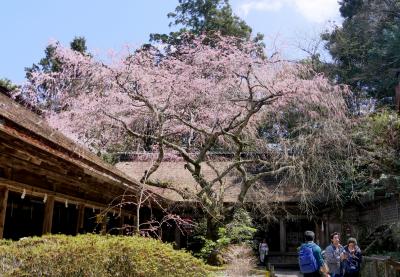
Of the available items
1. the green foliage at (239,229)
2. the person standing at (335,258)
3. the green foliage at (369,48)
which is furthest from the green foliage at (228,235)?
the green foliage at (369,48)

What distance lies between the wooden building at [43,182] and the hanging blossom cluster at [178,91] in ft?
7.94

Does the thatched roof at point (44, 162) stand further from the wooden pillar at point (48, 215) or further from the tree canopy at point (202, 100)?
the tree canopy at point (202, 100)

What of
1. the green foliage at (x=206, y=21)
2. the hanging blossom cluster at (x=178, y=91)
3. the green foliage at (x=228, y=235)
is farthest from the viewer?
the green foliage at (x=206, y=21)

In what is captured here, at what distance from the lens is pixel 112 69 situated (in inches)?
528

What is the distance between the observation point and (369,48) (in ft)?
83.6

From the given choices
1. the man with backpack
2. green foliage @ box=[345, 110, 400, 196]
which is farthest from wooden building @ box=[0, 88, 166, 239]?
green foliage @ box=[345, 110, 400, 196]

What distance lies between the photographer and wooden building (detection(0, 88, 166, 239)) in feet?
23.0

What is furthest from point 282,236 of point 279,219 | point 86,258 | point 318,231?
point 86,258

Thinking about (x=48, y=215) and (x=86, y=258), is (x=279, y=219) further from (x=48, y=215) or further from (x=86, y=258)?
(x=86, y=258)

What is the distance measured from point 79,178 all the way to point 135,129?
6.46 m

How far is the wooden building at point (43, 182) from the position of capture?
701 centimetres

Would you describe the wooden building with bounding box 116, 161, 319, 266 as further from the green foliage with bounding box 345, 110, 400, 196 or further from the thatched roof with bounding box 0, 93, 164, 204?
the thatched roof with bounding box 0, 93, 164, 204

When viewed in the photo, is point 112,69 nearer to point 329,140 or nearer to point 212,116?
point 212,116

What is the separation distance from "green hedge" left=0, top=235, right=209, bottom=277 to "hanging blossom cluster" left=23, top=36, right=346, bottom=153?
8.57 meters
